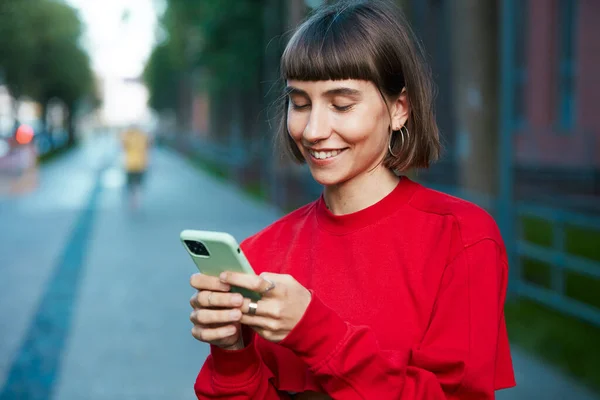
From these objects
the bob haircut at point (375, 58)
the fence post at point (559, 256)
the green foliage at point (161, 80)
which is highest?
→ the bob haircut at point (375, 58)

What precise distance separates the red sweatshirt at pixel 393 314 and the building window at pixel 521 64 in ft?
65.6

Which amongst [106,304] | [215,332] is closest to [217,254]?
Result: [215,332]

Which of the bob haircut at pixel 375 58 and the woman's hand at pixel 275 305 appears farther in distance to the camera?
the bob haircut at pixel 375 58

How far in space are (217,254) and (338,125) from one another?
0.43 m

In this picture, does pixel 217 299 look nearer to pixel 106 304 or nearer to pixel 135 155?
pixel 106 304

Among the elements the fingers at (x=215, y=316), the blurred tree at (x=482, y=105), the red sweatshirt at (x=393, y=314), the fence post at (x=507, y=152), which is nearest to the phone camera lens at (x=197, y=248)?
the fingers at (x=215, y=316)

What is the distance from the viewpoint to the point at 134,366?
6328 mm

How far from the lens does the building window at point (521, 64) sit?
69.3 feet

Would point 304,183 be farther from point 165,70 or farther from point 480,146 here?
point 165,70

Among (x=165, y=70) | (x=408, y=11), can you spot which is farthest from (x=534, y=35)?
(x=165, y=70)

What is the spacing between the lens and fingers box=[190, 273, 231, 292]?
1652mm

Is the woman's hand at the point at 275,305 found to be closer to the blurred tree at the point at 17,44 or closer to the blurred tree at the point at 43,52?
the blurred tree at the point at 17,44

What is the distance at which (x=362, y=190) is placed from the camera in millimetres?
1983

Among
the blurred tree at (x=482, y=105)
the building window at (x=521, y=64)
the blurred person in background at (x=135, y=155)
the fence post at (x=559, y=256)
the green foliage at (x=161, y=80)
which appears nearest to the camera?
the fence post at (x=559, y=256)
